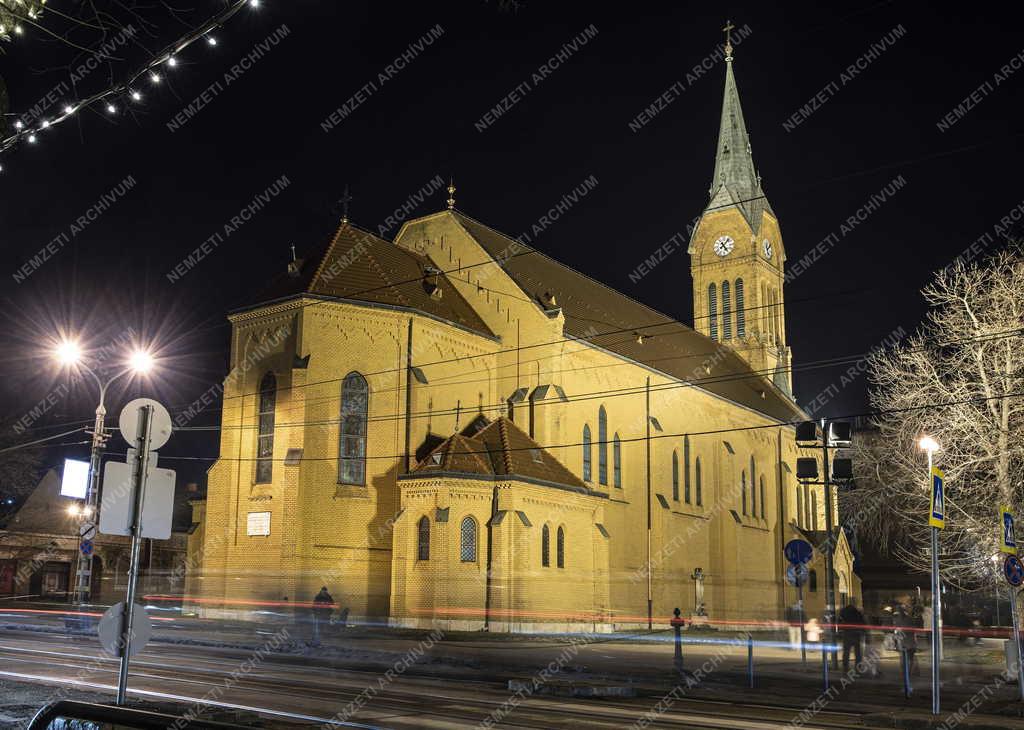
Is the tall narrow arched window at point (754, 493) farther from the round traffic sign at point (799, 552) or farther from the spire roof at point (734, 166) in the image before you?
the round traffic sign at point (799, 552)

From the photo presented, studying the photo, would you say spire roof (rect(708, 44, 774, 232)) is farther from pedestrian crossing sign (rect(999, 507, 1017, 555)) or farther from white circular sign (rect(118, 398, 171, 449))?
white circular sign (rect(118, 398, 171, 449))

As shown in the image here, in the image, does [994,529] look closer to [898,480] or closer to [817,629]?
[898,480]

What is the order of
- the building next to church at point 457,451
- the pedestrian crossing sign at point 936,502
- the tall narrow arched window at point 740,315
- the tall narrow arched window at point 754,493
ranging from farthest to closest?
1. the tall narrow arched window at point 740,315
2. the tall narrow arched window at point 754,493
3. the building next to church at point 457,451
4. the pedestrian crossing sign at point 936,502

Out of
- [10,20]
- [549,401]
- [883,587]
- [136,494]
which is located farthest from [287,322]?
[883,587]

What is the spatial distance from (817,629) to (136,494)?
86.5 feet

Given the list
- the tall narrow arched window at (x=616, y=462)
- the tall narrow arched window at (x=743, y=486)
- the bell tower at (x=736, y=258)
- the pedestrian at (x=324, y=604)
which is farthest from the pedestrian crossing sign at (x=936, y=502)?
the bell tower at (x=736, y=258)

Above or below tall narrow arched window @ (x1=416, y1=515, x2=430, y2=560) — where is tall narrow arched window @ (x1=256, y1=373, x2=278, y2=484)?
above

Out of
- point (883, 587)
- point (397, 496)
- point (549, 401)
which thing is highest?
point (549, 401)

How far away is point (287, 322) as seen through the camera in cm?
3375

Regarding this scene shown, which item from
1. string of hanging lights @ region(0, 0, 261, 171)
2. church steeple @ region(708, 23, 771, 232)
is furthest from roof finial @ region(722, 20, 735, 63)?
string of hanging lights @ region(0, 0, 261, 171)

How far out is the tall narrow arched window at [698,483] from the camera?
47.0 metres

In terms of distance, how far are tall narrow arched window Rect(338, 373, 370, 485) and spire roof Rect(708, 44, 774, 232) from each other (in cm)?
3719

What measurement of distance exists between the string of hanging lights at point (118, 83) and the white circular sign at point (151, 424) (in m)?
2.47

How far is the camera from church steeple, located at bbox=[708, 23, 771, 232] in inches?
2506
